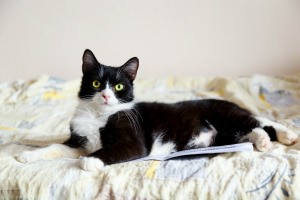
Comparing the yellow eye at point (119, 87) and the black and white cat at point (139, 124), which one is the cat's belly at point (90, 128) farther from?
the yellow eye at point (119, 87)

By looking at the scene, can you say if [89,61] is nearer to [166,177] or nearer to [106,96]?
[106,96]

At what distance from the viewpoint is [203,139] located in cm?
132

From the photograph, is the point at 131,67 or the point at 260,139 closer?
the point at 260,139

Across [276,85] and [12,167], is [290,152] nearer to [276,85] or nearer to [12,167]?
[12,167]

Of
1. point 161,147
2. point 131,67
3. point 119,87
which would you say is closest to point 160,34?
point 131,67

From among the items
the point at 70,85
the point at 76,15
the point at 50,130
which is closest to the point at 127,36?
the point at 76,15

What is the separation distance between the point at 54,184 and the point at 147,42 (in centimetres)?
172

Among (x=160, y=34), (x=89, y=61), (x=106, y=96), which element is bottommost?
(x=106, y=96)

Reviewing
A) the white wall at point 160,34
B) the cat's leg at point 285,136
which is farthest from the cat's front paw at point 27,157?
the white wall at point 160,34

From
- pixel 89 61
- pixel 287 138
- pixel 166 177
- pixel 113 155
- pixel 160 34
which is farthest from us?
pixel 160 34

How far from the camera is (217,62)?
8.20 ft

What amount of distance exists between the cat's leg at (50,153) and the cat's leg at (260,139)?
697mm

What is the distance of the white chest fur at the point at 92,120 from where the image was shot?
1.25 m

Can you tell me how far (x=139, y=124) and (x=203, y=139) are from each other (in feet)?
0.95
